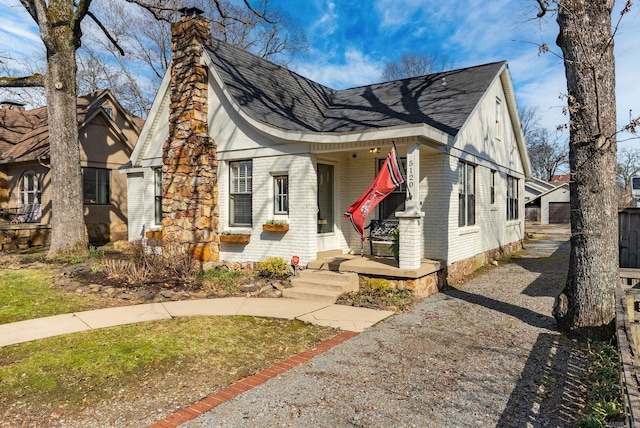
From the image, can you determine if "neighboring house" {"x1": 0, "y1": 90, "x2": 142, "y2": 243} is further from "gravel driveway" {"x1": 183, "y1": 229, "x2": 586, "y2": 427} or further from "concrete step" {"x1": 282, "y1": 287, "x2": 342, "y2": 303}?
"gravel driveway" {"x1": 183, "y1": 229, "x2": 586, "y2": 427}

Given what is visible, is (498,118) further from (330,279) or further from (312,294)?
(312,294)

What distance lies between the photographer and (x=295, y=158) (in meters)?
9.55

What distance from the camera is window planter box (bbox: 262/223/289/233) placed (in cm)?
956

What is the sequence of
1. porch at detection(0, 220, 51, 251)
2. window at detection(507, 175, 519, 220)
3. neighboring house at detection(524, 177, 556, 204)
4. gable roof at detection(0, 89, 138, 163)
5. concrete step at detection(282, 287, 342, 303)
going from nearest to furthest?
1. concrete step at detection(282, 287, 342, 303)
2. porch at detection(0, 220, 51, 251)
3. window at detection(507, 175, 519, 220)
4. gable roof at detection(0, 89, 138, 163)
5. neighboring house at detection(524, 177, 556, 204)

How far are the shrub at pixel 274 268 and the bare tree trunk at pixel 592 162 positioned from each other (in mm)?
5452

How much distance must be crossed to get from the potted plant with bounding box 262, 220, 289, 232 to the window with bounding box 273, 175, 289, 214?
0.27m

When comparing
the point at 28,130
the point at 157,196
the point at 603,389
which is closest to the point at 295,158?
the point at 157,196

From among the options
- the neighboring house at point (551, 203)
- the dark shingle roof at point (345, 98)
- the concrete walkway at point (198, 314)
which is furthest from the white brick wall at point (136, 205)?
the neighboring house at point (551, 203)

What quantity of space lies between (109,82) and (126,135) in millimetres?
10432

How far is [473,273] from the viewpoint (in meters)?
11.3

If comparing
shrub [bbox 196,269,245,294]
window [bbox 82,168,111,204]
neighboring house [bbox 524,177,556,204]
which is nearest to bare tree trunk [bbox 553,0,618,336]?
shrub [bbox 196,269,245,294]

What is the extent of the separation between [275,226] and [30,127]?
17152mm

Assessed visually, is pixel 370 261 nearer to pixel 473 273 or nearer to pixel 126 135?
pixel 473 273

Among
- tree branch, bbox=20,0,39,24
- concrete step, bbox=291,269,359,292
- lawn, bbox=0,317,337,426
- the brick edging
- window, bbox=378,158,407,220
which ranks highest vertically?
tree branch, bbox=20,0,39,24
